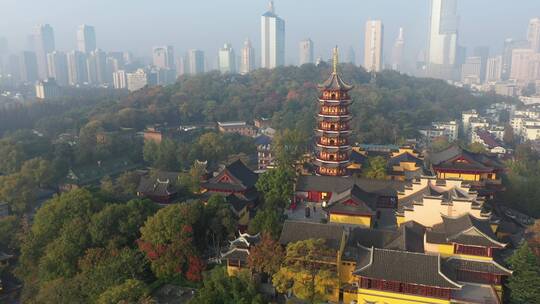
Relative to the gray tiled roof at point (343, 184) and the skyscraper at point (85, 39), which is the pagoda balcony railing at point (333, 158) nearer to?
the gray tiled roof at point (343, 184)

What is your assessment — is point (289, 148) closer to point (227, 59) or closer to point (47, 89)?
point (47, 89)

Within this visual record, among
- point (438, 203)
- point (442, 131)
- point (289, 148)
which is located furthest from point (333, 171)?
point (442, 131)

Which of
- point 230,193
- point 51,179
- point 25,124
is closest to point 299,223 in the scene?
point 230,193

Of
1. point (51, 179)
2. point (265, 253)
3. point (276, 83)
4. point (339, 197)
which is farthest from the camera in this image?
point (276, 83)

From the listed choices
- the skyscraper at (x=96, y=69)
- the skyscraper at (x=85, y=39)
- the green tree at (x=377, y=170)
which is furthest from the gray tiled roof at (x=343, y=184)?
the skyscraper at (x=85, y=39)

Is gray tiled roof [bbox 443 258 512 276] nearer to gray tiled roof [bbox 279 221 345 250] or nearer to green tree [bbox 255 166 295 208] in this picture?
gray tiled roof [bbox 279 221 345 250]

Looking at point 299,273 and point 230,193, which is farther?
point 230,193

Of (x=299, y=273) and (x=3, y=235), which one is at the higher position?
(x=299, y=273)

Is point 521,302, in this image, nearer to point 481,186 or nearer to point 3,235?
point 481,186
